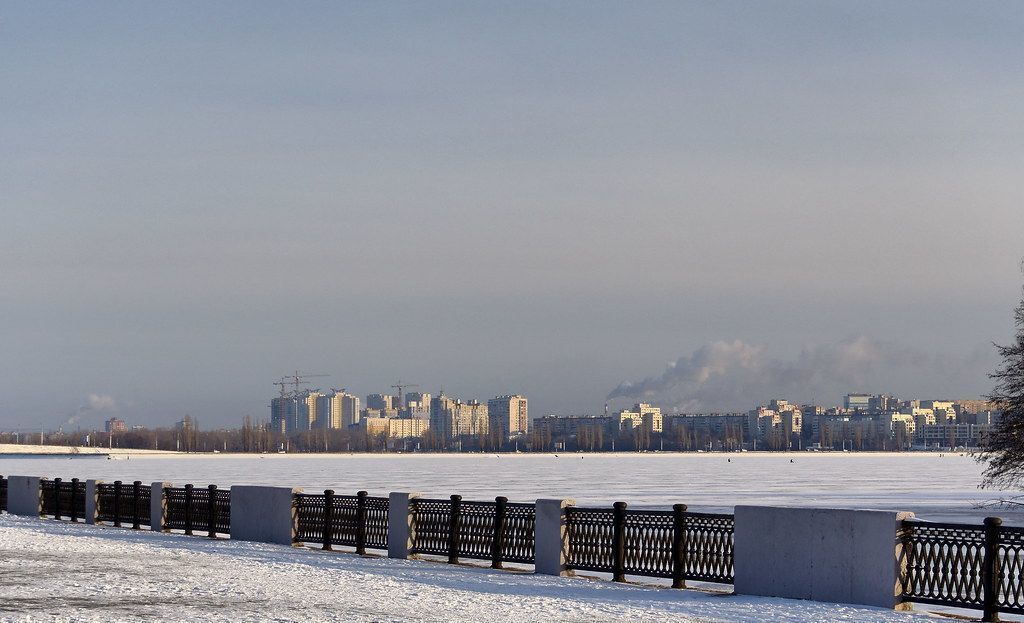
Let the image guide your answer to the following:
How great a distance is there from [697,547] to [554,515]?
2753 millimetres

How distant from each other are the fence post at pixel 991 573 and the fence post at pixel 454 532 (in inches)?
383

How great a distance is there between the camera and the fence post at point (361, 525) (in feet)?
86.2

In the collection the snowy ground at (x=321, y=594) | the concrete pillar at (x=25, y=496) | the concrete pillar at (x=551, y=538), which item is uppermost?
the concrete pillar at (x=551, y=538)

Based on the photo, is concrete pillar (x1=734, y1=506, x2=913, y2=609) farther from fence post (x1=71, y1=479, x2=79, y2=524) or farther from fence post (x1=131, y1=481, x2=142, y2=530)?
fence post (x1=71, y1=479, x2=79, y2=524)

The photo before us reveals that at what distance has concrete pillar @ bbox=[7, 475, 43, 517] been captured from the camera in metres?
41.1

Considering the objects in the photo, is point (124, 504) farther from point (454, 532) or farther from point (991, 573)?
point (991, 573)

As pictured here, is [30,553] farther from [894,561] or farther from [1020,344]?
[1020,344]

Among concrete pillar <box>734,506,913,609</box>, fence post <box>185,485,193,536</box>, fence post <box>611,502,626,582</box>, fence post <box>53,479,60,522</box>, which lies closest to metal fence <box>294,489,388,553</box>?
fence post <box>185,485,193,536</box>

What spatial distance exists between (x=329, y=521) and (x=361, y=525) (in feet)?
3.88

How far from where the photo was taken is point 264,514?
2906 cm

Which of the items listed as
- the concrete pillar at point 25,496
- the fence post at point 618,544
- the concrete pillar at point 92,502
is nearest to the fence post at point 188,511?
the concrete pillar at point 92,502

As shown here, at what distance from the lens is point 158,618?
15.5 meters

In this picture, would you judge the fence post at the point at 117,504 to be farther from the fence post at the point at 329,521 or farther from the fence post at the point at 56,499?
the fence post at the point at 329,521

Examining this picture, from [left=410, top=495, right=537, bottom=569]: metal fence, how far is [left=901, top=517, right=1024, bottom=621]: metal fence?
679cm
